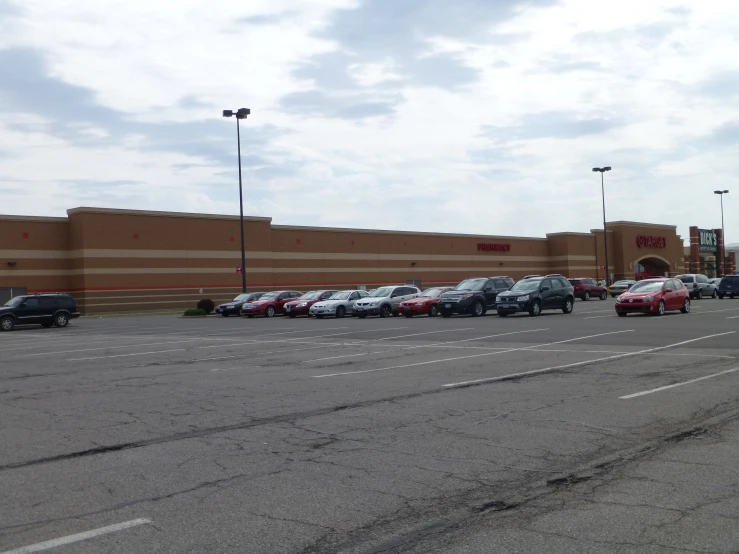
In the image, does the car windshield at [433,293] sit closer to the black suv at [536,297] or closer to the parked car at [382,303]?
the parked car at [382,303]

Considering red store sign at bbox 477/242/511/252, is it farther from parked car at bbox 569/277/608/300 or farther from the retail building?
parked car at bbox 569/277/608/300

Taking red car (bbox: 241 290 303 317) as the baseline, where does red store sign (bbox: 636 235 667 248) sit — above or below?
above

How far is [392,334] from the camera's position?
26.0 meters

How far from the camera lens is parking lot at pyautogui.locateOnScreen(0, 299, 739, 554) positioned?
5.54 meters

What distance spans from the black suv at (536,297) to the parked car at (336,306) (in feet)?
31.0

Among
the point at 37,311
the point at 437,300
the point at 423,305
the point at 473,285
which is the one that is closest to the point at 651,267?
the point at 473,285

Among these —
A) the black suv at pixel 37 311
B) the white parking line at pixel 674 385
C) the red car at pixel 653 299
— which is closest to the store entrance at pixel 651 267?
the red car at pixel 653 299

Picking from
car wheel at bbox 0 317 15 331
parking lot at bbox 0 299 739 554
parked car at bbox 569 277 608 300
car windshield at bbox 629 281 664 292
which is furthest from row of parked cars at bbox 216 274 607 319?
parked car at bbox 569 277 608 300

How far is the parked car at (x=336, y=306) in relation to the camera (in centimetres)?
4112

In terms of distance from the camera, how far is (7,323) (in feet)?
124

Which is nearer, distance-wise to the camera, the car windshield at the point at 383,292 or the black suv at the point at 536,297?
the black suv at the point at 536,297

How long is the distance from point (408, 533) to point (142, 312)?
184 ft

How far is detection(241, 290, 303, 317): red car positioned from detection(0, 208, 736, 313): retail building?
50.9ft

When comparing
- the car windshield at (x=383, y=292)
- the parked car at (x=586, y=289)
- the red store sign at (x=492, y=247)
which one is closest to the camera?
the car windshield at (x=383, y=292)
